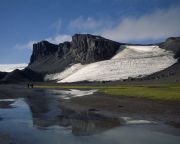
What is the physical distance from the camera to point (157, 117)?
105 ft

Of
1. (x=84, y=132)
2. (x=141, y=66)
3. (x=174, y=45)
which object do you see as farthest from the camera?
(x=174, y=45)

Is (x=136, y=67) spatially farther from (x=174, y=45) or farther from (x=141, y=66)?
(x=174, y=45)

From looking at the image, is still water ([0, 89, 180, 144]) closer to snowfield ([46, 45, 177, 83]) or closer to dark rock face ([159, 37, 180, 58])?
snowfield ([46, 45, 177, 83])

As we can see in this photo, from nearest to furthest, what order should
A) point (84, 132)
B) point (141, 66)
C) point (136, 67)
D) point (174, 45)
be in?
1. point (84, 132)
2. point (141, 66)
3. point (136, 67)
4. point (174, 45)

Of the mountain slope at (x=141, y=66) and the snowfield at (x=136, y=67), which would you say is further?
the snowfield at (x=136, y=67)

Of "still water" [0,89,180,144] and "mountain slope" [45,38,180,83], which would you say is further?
"mountain slope" [45,38,180,83]

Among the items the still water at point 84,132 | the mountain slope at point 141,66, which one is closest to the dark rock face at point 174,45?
the mountain slope at point 141,66

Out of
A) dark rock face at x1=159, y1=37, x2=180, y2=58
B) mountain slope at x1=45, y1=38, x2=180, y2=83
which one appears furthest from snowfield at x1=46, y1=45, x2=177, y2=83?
dark rock face at x1=159, y1=37, x2=180, y2=58

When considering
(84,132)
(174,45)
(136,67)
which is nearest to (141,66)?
(136,67)

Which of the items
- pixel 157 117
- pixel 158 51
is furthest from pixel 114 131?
pixel 158 51

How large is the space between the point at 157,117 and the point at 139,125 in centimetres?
407

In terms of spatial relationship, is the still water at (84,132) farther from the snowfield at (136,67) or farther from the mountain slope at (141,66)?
the snowfield at (136,67)

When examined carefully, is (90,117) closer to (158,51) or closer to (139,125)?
(139,125)

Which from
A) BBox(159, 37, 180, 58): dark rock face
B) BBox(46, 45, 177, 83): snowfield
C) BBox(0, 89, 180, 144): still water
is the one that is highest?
BBox(159, 37, 180, 58): dark rock face
